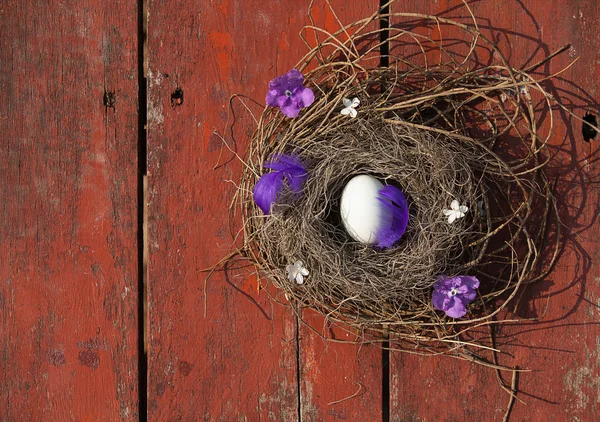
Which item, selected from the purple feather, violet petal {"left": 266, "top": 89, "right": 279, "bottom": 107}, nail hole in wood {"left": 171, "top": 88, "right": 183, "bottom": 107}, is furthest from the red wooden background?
the purple feather

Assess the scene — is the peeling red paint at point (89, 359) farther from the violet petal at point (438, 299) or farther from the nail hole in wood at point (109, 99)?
Result: the violet petal at point (438, 299)

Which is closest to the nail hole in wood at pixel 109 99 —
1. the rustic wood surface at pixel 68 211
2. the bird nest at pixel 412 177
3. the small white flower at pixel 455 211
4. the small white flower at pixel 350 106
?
the rustic wood surface at pixel 68 211

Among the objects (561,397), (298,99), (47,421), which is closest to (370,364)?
(561,397)

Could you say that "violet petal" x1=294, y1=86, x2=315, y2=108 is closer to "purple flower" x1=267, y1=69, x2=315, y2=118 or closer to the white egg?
"purple flower" x1=267, y1=69, x2=315, y2=118

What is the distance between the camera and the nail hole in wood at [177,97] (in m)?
1.11

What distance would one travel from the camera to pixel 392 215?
977 millimetres

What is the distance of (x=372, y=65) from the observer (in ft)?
3.57

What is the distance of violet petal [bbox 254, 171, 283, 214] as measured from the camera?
3.14 feet

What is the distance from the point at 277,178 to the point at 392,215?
20 cm

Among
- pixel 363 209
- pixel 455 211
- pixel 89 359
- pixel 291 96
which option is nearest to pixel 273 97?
pixel 291 96

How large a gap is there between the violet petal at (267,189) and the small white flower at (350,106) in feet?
0.51

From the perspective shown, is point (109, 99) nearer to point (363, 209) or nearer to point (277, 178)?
point (277, 178)

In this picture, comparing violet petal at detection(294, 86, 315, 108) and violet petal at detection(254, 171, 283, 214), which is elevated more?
violet petal at detection(294, 86, 315, 108)

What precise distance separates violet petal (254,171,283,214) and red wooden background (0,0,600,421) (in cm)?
15
